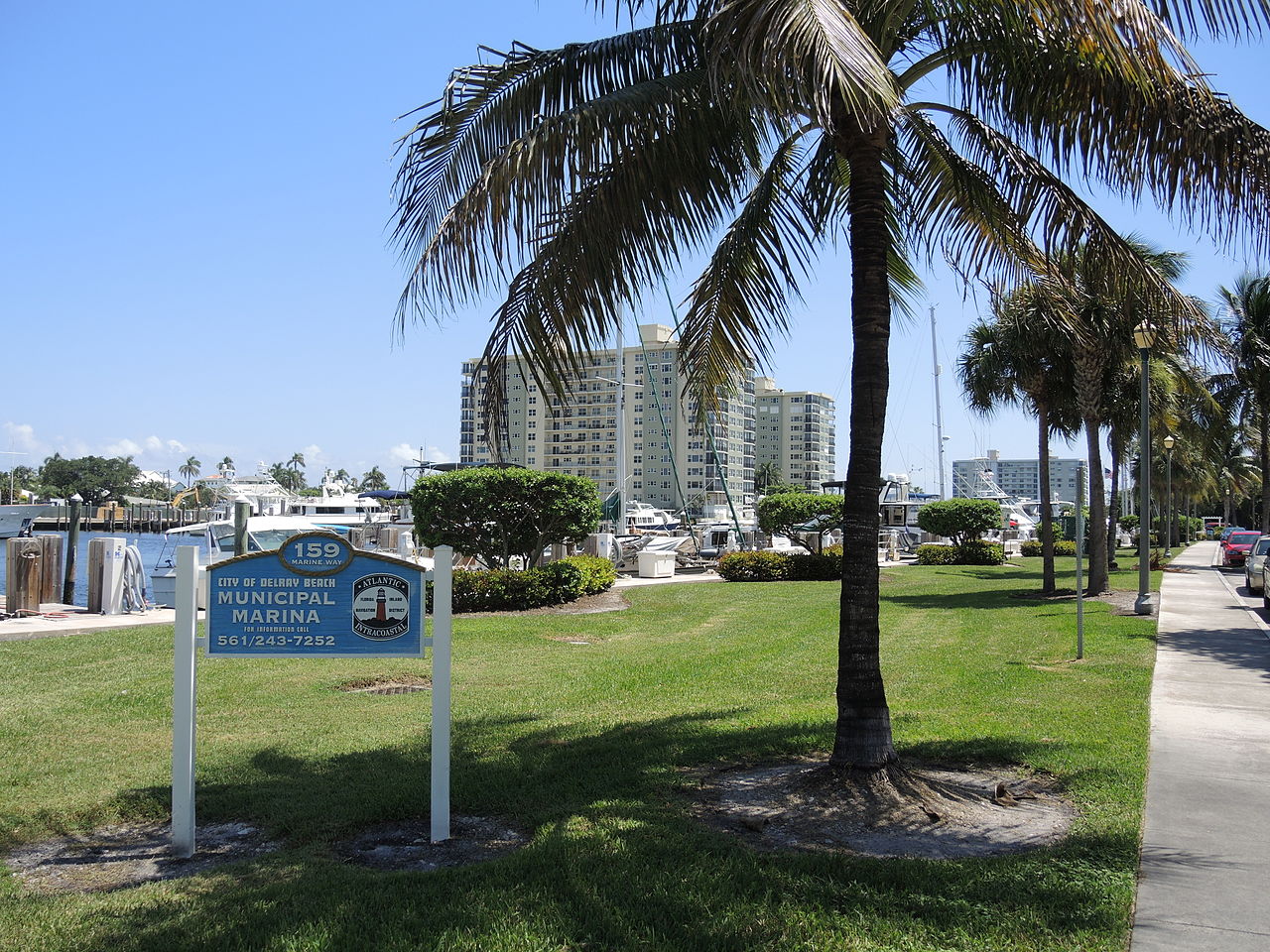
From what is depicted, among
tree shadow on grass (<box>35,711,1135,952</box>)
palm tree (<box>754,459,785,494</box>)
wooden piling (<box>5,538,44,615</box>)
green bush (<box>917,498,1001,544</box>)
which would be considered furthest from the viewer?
palm tree (<box>754,459,785,494</box>)

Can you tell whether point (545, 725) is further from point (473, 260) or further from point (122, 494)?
A: point (122, 494)

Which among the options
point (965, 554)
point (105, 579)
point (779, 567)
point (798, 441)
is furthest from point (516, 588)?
point (798, 441)

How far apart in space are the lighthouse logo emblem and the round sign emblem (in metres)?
0.17

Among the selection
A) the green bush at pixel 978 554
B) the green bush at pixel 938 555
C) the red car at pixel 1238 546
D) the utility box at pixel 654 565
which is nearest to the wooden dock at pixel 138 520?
the green bush at pixel 938 555

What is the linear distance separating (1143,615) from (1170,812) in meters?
13.5

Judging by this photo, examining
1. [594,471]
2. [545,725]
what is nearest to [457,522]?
[545,725]

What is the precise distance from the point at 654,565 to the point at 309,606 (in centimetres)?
2456

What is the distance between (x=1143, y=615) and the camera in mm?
18625

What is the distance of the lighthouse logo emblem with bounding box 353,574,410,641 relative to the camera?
6043 mm

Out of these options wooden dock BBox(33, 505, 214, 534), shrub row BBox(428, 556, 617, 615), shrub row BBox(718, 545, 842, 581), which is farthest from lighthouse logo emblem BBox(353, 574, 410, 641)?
wooden dock BBox(33, 505, 214, 534)

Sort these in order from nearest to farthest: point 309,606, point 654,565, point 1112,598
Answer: point 309,606 < point 1112,598 < point 654,565

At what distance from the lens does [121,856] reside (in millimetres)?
5824

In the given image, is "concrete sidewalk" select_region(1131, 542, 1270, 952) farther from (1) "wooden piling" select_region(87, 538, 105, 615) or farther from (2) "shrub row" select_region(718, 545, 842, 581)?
(1) "wooden piling" select_region(87, 538, 105, 615)

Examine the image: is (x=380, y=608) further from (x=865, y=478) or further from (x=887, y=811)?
(x=887, y=811)
